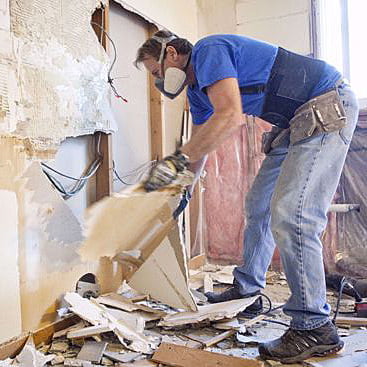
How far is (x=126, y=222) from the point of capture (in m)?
1.97

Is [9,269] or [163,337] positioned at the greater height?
[9,269]

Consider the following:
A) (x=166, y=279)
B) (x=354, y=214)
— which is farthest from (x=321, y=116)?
(x=354, y=214)

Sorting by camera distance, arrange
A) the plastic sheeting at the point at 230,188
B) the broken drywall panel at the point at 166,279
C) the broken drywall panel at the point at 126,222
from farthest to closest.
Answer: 1. the plastic sheeting at the point at 230,188
2. the broken drywall panel at the point at 166,279
3. the broken drywall panel at the point at 126,222

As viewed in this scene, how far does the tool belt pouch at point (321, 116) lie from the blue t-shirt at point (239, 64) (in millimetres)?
49

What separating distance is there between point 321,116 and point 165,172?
608 mm

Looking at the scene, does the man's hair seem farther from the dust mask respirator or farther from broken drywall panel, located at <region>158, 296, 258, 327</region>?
broken drywall panel, located at <region>158, 296, 258, 327</region>

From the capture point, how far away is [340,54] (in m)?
3.38

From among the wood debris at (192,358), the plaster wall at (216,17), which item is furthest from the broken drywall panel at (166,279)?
the plaster wall at (216,17)

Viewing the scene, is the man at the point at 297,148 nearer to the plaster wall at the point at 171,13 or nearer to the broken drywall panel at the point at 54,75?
the broken drywall panel at the point at 54,75

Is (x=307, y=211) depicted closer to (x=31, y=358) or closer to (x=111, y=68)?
(x=31, y=358)

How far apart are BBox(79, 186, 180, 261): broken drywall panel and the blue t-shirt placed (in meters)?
0.42

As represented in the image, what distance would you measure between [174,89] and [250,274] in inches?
38.2

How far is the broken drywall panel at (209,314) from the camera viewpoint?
6.44ft

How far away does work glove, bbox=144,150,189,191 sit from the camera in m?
1.48
